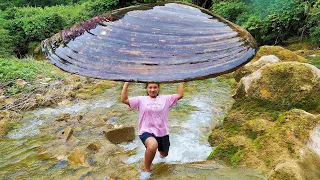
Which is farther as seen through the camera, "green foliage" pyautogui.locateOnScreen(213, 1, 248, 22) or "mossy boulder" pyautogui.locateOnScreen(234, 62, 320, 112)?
"green foliage" pyautogui.locateOnScreen(213, 1, 248, 22)

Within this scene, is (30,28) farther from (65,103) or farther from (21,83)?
(65,103)

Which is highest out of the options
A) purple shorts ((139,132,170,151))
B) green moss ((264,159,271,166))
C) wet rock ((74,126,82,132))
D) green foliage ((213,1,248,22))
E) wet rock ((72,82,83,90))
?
green foliage ((213,1,248,22))

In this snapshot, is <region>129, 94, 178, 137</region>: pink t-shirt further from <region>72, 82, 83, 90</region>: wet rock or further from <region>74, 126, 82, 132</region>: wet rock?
<region>72, 82, 83, 90</region>: wet rock

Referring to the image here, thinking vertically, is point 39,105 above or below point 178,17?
below

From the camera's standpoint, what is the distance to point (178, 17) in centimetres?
225

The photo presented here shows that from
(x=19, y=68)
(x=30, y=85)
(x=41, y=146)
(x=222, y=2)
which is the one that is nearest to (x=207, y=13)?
(x=41, y=146)

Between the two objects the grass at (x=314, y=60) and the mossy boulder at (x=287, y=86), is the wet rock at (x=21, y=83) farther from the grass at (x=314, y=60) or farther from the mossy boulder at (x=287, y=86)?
the grass at (x=314, y=60)

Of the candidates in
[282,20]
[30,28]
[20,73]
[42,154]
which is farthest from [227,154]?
[30,28]

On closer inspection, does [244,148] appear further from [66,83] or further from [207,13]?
[66,83]

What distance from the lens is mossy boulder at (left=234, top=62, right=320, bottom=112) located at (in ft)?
14.5

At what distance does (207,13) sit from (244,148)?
203cm

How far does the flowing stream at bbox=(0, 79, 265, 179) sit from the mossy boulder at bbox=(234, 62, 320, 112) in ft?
3.89

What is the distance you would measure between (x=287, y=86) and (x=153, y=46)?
321 cm

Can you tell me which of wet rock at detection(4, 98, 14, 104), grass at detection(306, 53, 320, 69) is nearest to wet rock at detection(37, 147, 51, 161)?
wet rock at detection(4, 98, 14, 104)
